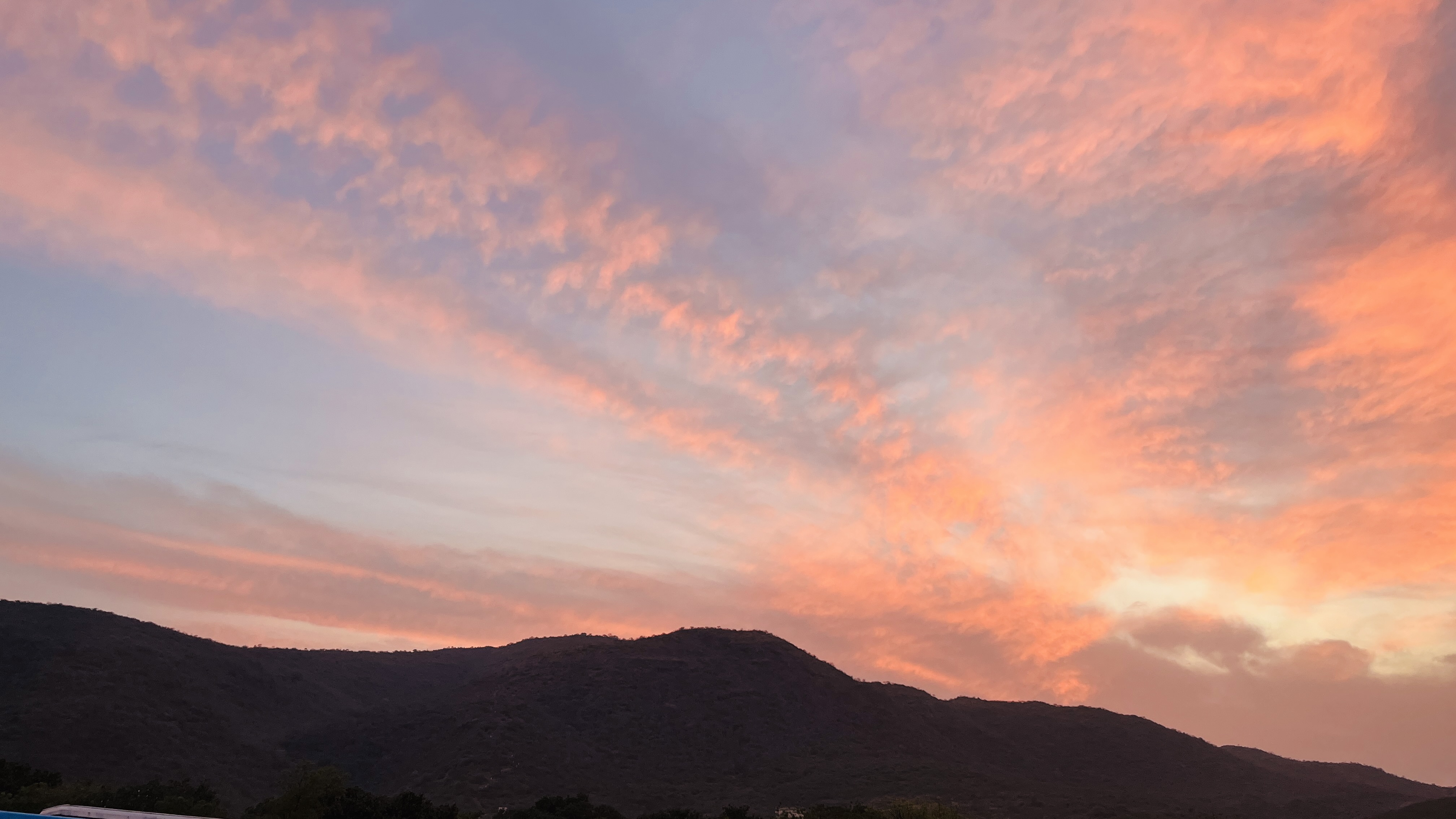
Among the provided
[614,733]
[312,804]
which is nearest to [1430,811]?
[614,733]

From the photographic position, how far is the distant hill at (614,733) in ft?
257

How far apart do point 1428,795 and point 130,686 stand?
137 m

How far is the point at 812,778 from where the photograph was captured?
3314 inches

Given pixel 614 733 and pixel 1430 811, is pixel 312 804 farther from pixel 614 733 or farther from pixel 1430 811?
pixel 1430 811

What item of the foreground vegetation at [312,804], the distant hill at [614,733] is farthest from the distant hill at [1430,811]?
the foreground vegetation at [312,804]

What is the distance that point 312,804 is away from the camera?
47656 mm

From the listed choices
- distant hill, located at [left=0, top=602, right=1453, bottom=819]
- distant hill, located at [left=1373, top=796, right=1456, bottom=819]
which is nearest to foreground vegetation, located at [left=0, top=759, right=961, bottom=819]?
distant hill, located at [left=0, top=602, right=1453, bottom=819]

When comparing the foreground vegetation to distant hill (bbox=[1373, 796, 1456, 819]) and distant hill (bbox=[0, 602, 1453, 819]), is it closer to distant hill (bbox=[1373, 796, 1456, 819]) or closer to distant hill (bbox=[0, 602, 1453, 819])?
distant hill (bbox=[0, 602, 1453, 819])

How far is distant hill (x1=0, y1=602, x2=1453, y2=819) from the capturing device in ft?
257

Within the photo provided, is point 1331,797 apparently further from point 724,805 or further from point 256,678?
point 256,678

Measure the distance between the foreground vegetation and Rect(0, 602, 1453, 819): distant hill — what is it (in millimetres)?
24298

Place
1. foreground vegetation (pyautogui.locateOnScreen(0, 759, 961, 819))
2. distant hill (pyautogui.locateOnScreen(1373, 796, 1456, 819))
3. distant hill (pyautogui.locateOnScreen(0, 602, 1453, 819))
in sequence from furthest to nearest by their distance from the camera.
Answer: distant hill (pyautogui.locateOnScreen(0, 602, 1453, 819)) < distant hill (pyautogui.locateOnScreen(1373, 796, 1456, 819)) < foreground vegetation (pyautogui.locateOnScreen(0, 759, 961, 819))

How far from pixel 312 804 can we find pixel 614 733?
50.8 meters

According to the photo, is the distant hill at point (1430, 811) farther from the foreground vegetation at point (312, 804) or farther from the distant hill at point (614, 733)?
the foreground vegetation at point (312, 804)
